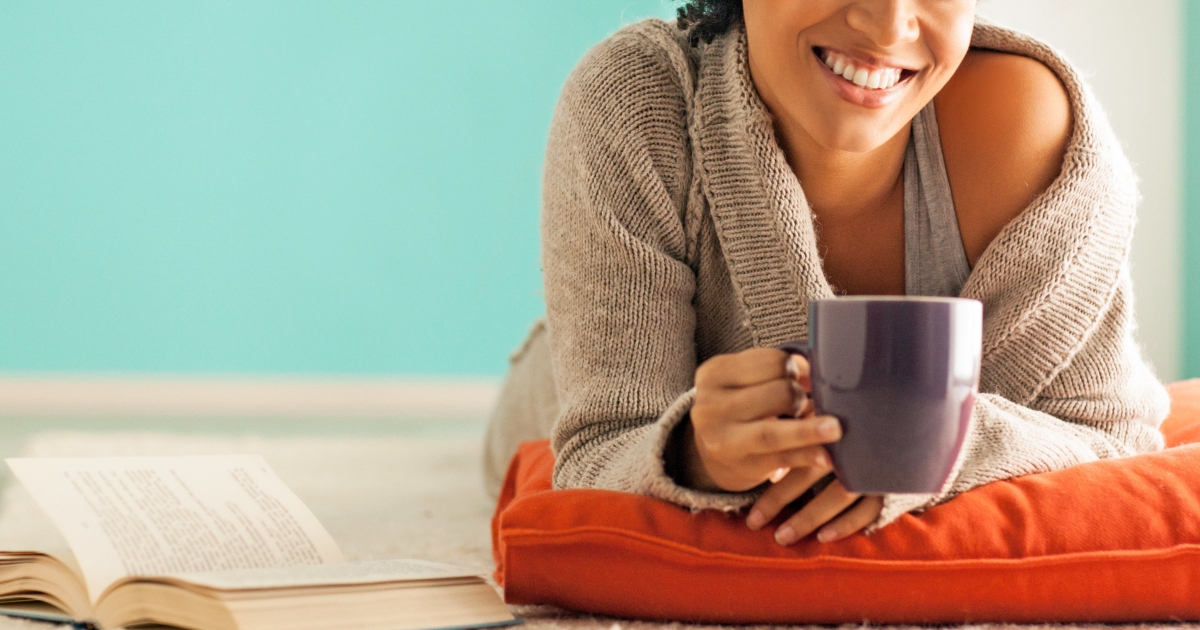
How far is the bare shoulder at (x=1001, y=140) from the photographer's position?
1.14 meters

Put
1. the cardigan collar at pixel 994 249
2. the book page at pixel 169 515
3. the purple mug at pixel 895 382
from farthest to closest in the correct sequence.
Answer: the cardigan collar at pixel 994 249 → the book page at pixel 169 515 → the purple mug at pixel 895 382

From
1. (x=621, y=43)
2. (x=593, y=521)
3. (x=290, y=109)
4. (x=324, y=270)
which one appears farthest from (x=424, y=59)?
(x=593, y=521)

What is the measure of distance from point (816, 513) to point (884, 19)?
0.43 m

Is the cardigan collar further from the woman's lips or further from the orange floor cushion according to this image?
the orange floor cushion

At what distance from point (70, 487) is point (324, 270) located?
7.07ft

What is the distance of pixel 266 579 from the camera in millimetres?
728

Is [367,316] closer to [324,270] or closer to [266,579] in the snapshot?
[324,270]

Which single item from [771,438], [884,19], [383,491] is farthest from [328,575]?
[383,491]

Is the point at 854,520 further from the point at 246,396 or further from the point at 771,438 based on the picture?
the point at 246,396

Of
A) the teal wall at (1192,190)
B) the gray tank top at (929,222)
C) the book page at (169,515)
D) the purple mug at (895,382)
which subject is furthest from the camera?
the teal wall at (1192,190)

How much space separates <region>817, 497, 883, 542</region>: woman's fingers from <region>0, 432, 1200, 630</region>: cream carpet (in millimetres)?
92

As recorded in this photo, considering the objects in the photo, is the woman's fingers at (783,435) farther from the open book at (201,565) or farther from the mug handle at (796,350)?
the open book at (201,565)

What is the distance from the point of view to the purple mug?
0.67 meters

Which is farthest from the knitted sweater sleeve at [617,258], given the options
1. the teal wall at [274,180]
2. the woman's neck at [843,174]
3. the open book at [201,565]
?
the teal wall at [274,180]
